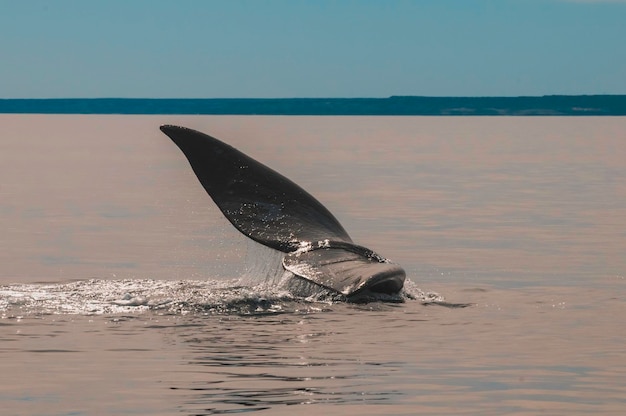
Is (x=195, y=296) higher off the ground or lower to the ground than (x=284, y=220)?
lower

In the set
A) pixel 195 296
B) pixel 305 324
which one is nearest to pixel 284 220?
pixel 195 296

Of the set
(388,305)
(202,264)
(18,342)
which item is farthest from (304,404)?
(202,264)

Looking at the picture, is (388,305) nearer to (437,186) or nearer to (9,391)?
(9,391)

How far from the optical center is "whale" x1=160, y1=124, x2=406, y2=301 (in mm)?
16344

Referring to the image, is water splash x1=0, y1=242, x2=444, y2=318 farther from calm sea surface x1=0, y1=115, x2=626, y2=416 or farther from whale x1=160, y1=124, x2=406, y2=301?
whale x1=160, y1=124, x2=406, y2=301

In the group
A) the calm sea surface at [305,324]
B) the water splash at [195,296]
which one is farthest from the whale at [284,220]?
the calm sea surface at [305,324]

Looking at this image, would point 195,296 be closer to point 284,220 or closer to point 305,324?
point 284,220

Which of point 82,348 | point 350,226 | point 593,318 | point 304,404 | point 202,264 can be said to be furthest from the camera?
point 350,226

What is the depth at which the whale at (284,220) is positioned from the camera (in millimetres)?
16344

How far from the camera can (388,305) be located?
16906 mm

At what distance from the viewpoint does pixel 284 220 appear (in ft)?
57.5

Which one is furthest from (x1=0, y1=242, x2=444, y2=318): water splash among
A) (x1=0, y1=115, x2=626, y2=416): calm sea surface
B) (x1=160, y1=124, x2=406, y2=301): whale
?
(x1=160, y1=124, x2=406, y2=301): whale

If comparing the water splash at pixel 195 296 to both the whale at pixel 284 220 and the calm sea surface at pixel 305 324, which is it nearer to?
the calm sea surface at pixel 305 324

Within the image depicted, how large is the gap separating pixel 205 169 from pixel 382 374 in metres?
5.16
